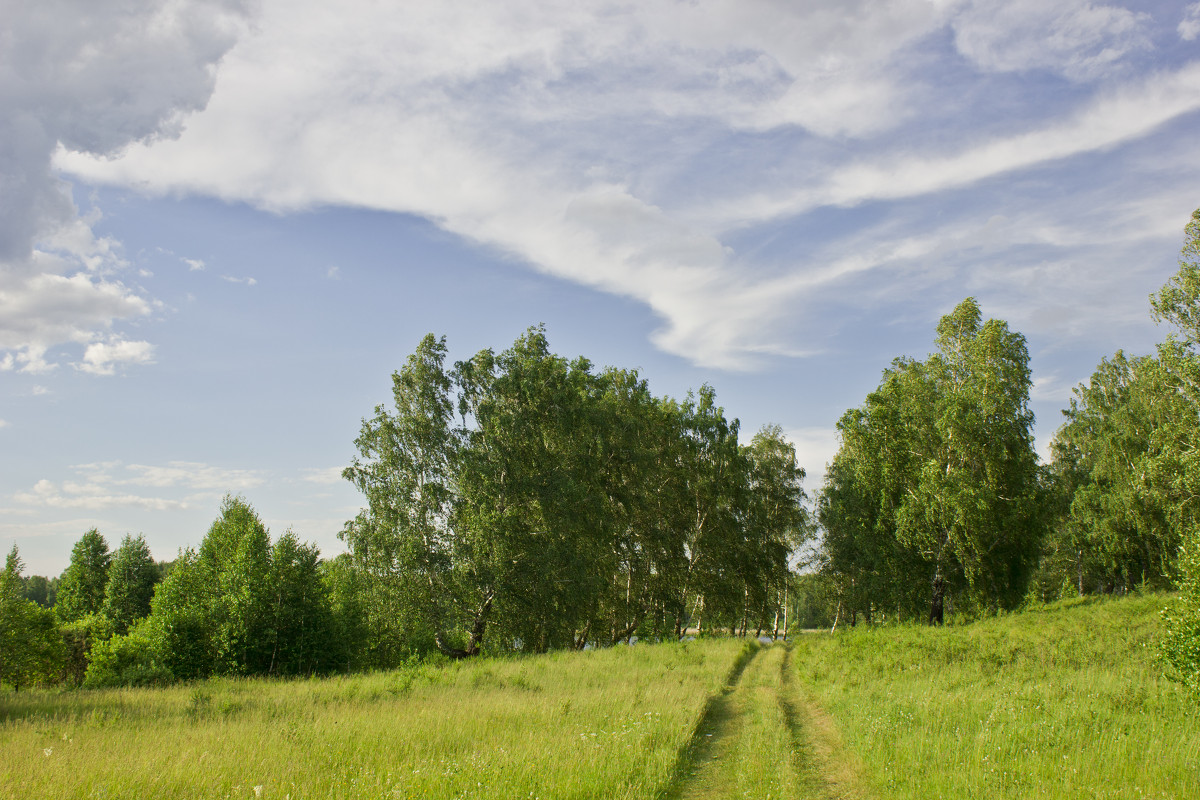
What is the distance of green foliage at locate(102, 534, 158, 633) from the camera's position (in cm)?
5516

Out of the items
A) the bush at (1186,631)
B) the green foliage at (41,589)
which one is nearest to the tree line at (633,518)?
the bush at (1186,631)

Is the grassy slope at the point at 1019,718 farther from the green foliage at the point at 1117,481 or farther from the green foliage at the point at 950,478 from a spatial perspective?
the green foliage at the point at 1117,481

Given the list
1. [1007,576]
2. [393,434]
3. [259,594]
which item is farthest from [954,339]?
[259,594]

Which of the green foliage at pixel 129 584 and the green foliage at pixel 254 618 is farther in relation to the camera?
the green foliage at pixel 129 584

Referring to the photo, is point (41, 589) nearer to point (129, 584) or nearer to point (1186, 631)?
point (129, 584)

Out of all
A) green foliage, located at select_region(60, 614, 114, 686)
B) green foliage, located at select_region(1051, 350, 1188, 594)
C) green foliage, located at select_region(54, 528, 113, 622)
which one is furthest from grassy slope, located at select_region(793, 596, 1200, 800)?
green foliage, located at select_region(54, 528, 113, 622)

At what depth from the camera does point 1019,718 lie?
10.5 metres

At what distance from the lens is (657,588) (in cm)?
4041

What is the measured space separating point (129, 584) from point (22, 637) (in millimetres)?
17585

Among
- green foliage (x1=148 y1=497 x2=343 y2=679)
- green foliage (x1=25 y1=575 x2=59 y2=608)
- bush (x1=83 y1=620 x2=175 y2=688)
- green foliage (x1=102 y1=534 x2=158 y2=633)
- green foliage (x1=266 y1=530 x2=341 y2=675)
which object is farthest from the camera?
green foliage (x1=25 y1=575 x2=59 y2=608)

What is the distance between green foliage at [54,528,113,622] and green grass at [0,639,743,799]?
53031 millimetres

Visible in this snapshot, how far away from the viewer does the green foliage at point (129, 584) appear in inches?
2172

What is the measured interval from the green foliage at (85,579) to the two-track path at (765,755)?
69.1 m

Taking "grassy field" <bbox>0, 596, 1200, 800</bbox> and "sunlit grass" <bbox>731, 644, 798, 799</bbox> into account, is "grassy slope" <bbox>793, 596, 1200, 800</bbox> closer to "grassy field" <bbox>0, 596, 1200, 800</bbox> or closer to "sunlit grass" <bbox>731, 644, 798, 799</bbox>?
"grassy field" <bbox>0, 596, 1200, 800</bbox>
